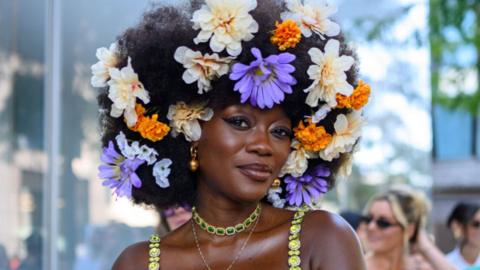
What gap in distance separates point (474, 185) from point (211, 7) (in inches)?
573

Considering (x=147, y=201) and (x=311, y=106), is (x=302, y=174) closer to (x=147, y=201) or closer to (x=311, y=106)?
(x=311, y=106)

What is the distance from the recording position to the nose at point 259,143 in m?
3.07

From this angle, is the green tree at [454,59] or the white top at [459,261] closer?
the white top at [459,261]

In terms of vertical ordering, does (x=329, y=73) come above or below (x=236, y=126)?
above

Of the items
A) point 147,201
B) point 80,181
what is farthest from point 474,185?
point 147,201

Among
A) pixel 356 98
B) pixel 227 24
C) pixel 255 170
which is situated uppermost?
pixel 227 24

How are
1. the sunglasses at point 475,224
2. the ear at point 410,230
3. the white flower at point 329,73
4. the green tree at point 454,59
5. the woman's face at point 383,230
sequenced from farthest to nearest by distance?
the green tree at point 454,59
the sunglasses at point 475,224
the ear at point 410,230
the woman's face at point 383,230
the white flower at point 329,73

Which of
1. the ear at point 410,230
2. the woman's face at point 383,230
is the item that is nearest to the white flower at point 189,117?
the woman's face at point 383,230

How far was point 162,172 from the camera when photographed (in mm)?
3445

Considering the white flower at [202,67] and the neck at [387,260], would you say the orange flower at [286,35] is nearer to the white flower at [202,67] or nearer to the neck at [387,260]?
the white flower at [202,67]

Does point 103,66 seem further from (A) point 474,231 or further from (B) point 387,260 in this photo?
(A) point 474,231

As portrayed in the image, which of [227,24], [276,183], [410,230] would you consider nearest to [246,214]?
[276,183]

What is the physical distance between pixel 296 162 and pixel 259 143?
30cm

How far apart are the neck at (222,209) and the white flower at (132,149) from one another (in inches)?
9.1
